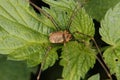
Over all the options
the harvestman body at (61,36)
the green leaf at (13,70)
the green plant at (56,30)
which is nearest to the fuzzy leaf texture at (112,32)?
the green plant at (56,30)

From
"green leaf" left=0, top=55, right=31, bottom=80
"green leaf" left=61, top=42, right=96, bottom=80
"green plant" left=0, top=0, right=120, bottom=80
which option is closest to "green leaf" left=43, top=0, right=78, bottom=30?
"green plant" left=0, top=0, right=120, bottom=80

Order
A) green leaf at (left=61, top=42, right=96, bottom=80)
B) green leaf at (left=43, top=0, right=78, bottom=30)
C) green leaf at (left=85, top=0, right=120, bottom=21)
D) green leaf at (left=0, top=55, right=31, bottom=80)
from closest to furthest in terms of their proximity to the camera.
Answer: green leaf at (left=61, top=42, right=96, bottom=80)
green leaf at (left=43, top=0, right=78, bottom=30)
green leaf at (left=85, top=0, right=120, bottom=21)
green leaf at (left=0, top=55, right=31, bottom=80)

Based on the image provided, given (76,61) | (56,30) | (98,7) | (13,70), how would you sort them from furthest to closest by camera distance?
Answer: (13,70) < (98,7) < (56,30) < (76,61)

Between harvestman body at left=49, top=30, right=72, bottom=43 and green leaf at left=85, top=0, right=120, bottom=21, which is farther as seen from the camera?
green leaf at left=85, top=0, right=120, bottom=21

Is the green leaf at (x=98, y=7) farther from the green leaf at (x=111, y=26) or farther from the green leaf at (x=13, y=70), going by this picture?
the green leaf at (x=13, y=70)

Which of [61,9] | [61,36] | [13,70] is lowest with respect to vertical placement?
[13,70]

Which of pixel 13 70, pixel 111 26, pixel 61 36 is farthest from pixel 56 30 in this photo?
pixel 13 70

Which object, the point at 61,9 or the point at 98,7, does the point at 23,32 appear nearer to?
the point at 61,9

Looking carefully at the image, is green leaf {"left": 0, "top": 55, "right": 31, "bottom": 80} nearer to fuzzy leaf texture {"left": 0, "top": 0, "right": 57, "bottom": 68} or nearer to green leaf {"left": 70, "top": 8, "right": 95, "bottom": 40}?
fuzzy leaf texture {"left": 0, "top": 0, "right": 57, "bottom": 68}
